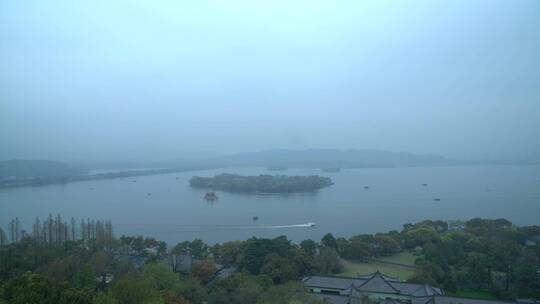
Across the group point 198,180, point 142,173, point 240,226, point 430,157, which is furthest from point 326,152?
point 240,226

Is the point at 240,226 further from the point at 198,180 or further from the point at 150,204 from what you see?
the point at 198,180

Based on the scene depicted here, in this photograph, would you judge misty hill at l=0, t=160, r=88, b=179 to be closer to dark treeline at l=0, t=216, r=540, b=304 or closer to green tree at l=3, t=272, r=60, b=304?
dark treeline at l=0, t=216, r=540, b=304

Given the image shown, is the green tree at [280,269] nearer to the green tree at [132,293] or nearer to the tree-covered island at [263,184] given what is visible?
the green tree at [132,293]

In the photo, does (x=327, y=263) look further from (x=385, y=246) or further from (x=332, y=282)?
(x=385, y=246)

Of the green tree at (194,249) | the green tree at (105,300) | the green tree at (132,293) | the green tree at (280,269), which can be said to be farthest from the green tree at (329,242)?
the green tree at (105,300)

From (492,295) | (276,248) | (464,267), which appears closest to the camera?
(492,295)

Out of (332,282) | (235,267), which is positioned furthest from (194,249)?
(332,282)

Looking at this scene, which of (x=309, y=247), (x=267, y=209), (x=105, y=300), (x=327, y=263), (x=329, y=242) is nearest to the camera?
(x=105, y=300)
